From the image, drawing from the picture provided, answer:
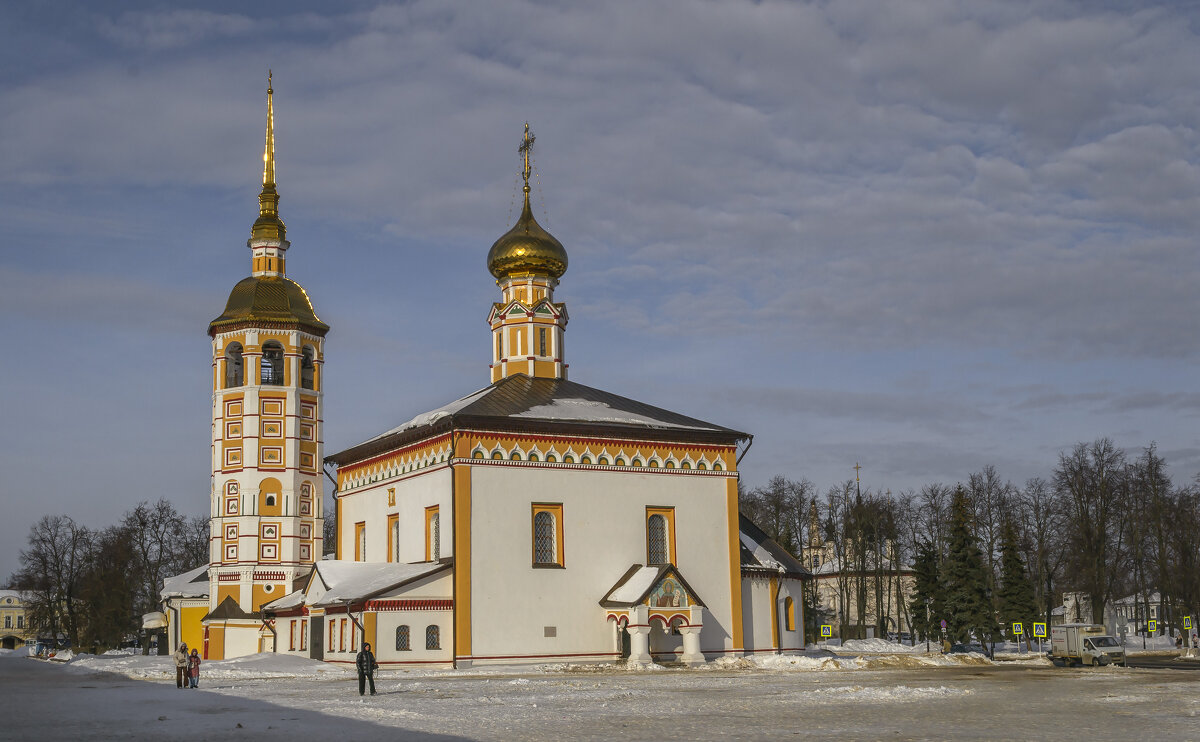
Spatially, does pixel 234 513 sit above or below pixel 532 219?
below

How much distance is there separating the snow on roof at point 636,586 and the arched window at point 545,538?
6.59 ft

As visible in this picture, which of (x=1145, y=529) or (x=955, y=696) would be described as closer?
(x=955, y=696)


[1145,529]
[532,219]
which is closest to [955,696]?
[532,219]

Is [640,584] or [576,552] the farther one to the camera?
[576,552]

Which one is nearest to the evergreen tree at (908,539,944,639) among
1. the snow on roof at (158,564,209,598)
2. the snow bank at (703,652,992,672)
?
the snow bank at (703,652,992,672)

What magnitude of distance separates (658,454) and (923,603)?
23.0 m

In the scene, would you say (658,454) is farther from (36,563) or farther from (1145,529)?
(36,563)

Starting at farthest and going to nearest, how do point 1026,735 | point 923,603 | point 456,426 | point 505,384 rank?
A: point 923,603 < point 505,384 < point 456,426 < point 1026,735

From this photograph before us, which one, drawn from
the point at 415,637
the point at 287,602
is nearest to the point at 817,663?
the point at 415,637

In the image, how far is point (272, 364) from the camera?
150ft

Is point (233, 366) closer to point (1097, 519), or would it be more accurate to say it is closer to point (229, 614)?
point (229, 614)

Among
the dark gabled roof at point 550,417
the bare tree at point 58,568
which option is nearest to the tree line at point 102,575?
the bare tree at point 58,568

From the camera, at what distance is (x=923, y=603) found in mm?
55688

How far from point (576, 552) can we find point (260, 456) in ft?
47.2
